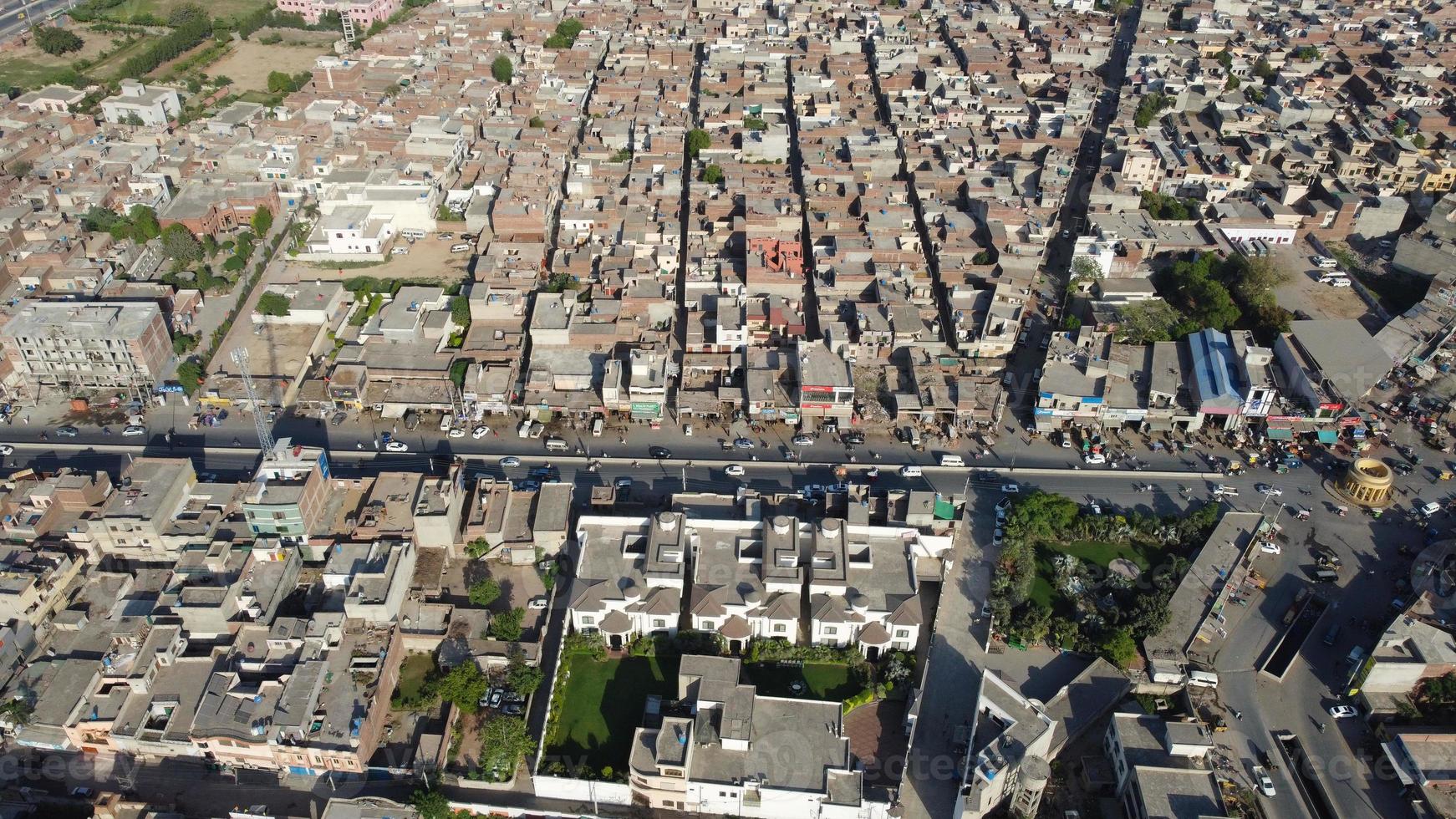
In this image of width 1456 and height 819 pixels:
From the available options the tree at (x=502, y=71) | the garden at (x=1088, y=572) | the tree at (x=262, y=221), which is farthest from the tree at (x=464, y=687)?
the tree at (x=502, y=71)

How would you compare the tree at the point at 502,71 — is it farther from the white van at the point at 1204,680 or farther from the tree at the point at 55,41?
the white van at the point at 1204,680

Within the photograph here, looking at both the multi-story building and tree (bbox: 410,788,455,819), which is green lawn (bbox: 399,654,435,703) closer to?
tree (bbox: 410,788,455,819)

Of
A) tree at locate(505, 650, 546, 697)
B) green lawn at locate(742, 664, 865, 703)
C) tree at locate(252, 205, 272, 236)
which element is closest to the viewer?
tree at locate(505, 650, 546, 697)

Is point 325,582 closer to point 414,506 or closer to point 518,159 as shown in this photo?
point 414,506

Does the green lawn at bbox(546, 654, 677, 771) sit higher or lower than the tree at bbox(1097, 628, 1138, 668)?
lower

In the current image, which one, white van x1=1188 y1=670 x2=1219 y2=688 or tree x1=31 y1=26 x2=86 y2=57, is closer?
white van x1=1188 y1=670 x2=1219 y2=688

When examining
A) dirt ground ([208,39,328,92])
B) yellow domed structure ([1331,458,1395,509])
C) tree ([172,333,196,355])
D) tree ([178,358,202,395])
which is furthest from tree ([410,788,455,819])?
dirt ground ([208,39,328,92])
